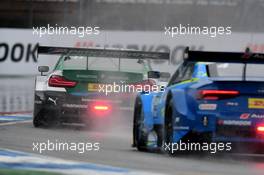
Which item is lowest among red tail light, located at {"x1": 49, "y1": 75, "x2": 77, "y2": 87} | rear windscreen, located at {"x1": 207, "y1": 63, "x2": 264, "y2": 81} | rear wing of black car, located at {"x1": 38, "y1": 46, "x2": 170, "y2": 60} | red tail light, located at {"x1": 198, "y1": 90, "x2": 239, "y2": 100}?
red tail light, located at {"x1": 198, "y1": 90, "x2": 239, "y2": 100}

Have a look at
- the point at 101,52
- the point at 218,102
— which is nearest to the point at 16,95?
the point at 101,52

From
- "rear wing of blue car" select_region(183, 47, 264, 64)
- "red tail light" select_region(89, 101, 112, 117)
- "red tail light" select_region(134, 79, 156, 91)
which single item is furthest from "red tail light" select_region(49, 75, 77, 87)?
"rear wing of blue car" select_region(183, 47, 264, 64)

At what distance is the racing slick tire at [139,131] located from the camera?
10.8 metres

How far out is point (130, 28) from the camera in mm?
30547

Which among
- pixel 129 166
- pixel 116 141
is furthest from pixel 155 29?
pixel 129 166

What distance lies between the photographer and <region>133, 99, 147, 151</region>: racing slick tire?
1080cm

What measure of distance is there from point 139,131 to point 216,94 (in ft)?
7.17

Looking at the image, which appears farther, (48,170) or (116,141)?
(116,141)

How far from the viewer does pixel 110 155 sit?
9.73m

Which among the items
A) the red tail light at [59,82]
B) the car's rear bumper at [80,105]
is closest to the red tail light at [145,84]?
the car's rear bumper at [80,105]

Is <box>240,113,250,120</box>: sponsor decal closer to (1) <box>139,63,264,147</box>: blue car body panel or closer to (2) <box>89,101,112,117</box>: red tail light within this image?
(1) <box>139,63,264,147</box>: blue car body panel

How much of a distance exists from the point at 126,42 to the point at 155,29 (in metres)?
1.12

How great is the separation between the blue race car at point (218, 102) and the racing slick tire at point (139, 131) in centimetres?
126

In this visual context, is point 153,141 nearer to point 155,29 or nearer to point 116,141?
point 116,141
